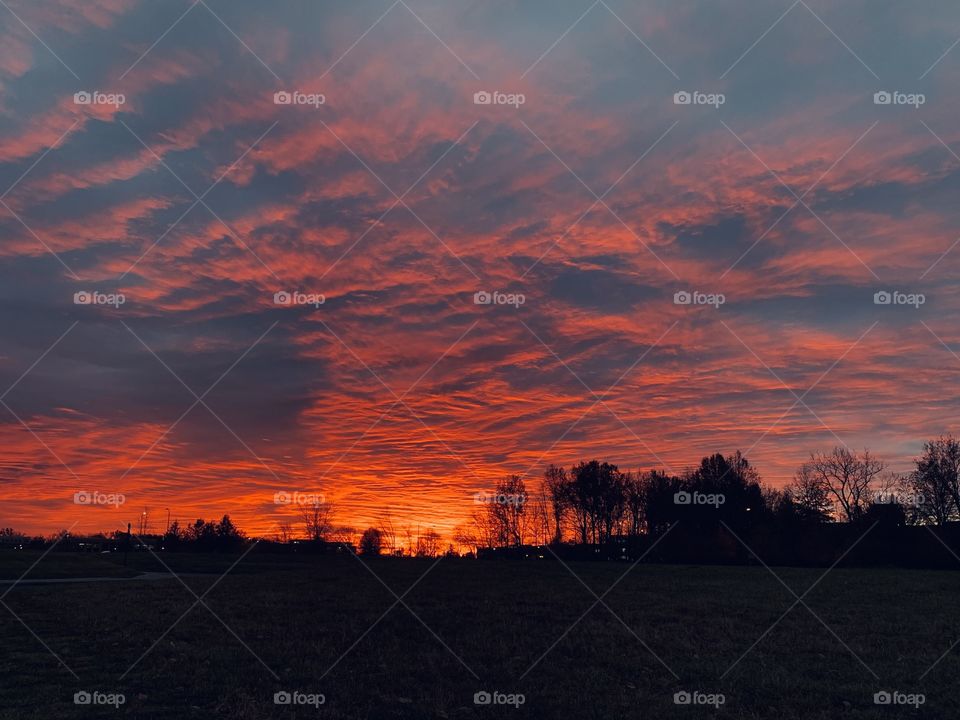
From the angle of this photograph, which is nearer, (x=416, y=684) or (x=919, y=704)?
(x=919, y=704)

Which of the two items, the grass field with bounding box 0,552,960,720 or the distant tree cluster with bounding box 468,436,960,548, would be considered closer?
the grass field with bounding box 0,552,960,720

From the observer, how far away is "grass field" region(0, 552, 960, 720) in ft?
34.5

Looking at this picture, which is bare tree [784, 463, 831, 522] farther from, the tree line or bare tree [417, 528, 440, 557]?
bare tree [417, 528, 440, 557]

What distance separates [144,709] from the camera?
998 centimetres

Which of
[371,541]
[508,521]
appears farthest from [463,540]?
[371,541]

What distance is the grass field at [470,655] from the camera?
34.5 ft

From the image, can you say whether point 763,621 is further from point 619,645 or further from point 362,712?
point 362,712

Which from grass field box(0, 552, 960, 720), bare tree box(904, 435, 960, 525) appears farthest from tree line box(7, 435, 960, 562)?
grass field box(0, 552, 960, 720)

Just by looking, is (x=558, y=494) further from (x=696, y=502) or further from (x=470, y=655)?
(x=470, y=655)

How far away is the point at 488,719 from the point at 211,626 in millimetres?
10660

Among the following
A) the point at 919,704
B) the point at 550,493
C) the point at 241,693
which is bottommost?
the point at 919,704

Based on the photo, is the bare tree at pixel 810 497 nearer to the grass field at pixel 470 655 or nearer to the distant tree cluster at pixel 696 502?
the distant tree cluster at pixel 696 502

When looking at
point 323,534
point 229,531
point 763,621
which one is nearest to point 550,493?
point 323,534

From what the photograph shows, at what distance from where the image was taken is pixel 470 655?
14.1 meters
